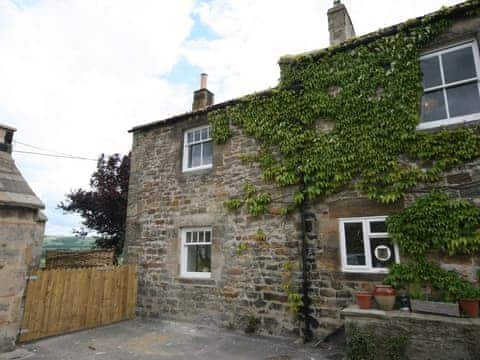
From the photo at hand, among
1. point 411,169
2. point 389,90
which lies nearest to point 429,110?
point 389,90

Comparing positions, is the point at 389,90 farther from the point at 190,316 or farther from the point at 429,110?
the point at 190,316

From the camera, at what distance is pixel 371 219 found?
20.5ft

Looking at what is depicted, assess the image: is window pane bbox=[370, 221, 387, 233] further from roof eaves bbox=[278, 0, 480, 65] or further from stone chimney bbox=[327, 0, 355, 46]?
stone chimney bbox=[327, 0, 355, 46]

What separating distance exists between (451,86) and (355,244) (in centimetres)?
378

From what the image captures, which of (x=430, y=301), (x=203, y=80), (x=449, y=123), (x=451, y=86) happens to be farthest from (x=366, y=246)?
(x=203, y=80)

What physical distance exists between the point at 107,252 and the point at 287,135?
665 cm

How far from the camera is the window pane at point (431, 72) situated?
6285 millimetres

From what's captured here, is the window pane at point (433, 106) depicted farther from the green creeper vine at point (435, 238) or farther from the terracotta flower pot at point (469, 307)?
the terracotta flower pot at point (469, 307)

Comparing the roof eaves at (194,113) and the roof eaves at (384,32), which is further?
the roof eaves at (194,113)

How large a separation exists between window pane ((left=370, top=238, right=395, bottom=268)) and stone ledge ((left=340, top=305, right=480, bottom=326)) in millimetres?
988

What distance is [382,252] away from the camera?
19.7 ft

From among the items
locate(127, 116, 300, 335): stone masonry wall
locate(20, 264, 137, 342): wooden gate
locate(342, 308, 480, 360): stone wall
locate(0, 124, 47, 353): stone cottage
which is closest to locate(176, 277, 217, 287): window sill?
locate(127, 116, 300, 335): stone masonry wall

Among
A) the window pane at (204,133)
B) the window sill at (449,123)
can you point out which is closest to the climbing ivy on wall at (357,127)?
the window sill at (449,123)

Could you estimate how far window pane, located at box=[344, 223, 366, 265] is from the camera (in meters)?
6.29
